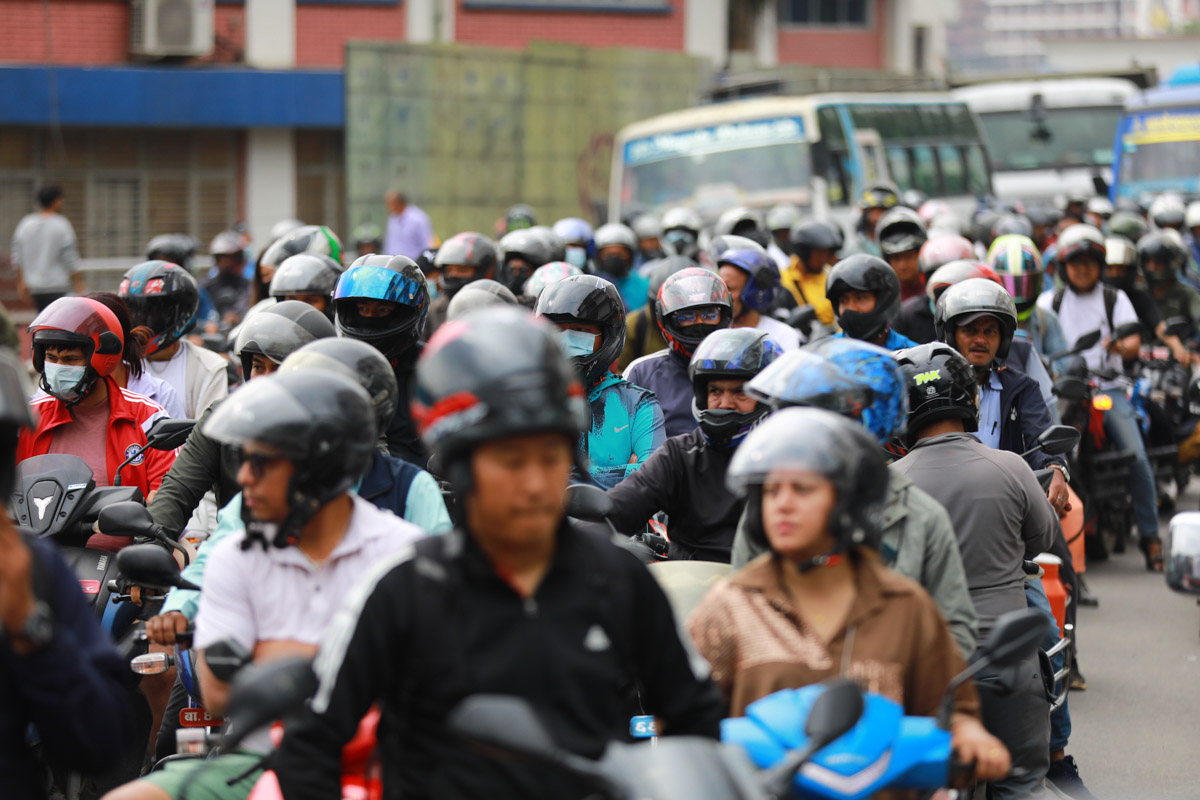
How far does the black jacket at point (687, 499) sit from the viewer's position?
518cm

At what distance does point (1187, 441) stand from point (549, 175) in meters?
17.3

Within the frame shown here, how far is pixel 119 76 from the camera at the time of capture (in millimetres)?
26406

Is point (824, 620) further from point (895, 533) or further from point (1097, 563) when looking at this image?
point (1097, 563)

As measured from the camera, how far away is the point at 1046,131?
2655 centimetres

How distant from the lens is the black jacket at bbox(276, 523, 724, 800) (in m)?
2.83

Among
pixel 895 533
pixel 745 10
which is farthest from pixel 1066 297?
pixel 745 10

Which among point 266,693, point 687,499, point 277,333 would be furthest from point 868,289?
point 266,693

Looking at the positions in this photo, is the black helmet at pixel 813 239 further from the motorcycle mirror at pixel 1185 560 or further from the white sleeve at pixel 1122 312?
the motorcycle mirror at pixel 1185 560

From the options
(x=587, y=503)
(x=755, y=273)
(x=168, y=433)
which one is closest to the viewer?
(x=587, y=503)

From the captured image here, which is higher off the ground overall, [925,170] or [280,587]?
[925,170]

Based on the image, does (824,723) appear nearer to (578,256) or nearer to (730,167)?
(578,256)

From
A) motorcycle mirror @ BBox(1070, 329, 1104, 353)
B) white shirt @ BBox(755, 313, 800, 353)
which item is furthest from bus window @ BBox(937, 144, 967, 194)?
white shirt @ BBox(755, 313, 800, 353)

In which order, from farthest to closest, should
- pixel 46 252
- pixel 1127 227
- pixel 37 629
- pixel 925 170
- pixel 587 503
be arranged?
pixel 925 170, pixel 46 252, pixel 1127 227, pixel 587 503, pixel 37 629

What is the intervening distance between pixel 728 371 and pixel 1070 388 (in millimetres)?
4771
